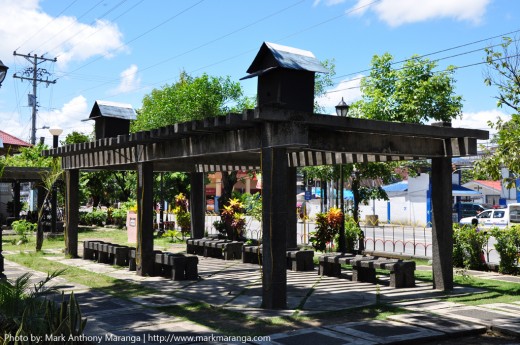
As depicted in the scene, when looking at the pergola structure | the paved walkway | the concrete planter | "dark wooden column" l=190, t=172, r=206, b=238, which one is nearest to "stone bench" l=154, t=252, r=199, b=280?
the paved walkway

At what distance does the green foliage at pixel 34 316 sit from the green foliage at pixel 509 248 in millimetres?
11387

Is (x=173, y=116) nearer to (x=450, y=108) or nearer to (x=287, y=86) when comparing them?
(x=450, y=108)

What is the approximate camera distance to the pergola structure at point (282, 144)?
9242 millimetres

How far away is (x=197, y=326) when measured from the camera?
26.7 feet

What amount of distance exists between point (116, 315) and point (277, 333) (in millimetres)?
2864

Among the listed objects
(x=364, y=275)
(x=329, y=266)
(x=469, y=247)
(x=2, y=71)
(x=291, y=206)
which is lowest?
(x=364, y=275)

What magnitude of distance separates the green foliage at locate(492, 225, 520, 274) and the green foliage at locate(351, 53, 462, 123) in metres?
7.83

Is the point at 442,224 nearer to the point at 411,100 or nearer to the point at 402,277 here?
the point at 402,277

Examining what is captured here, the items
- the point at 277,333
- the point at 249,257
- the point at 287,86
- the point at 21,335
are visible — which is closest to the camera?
the point at 21,335

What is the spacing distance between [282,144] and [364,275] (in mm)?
5069

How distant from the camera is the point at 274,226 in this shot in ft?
30.4

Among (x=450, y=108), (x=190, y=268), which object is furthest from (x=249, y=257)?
(x=450, y=108)

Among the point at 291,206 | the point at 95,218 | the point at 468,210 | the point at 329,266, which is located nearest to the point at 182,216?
the point at 291,206

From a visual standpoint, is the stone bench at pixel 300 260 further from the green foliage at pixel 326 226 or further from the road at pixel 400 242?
A: the road at pixel 400 242
